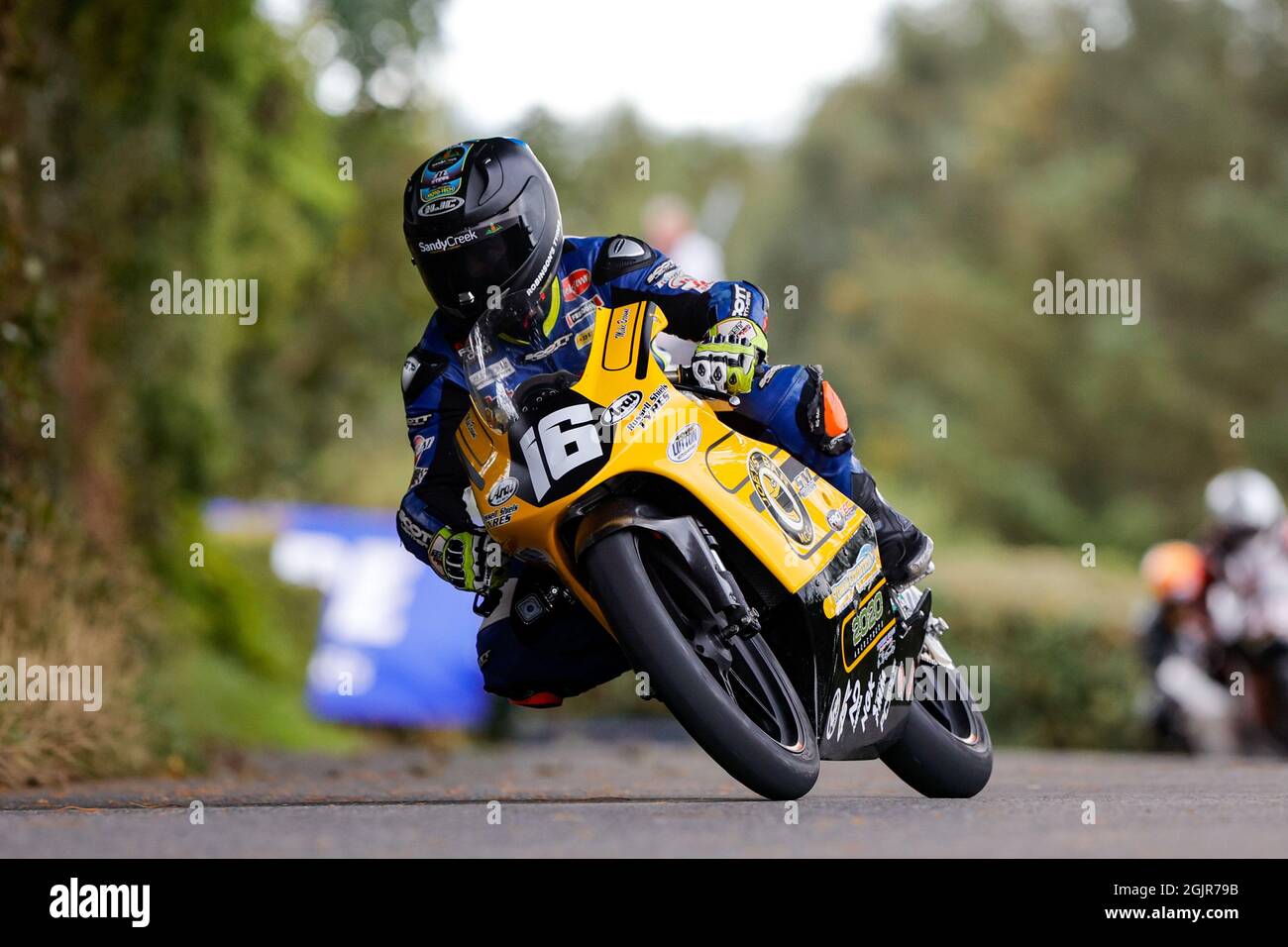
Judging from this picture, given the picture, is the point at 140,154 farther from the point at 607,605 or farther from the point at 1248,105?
the point at 1248,105

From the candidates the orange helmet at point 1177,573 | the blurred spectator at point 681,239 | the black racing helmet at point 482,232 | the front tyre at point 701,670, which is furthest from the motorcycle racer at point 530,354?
the blurred spectator at point 681,239

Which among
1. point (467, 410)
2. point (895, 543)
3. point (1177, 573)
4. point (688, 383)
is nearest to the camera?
point (688, 383)

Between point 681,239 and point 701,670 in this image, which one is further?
point 681,239

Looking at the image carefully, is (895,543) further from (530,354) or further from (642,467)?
(530,354)

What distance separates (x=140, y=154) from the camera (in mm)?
11656

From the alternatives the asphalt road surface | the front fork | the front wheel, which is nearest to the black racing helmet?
the asphalt road surface

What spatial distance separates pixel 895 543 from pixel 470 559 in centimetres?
155

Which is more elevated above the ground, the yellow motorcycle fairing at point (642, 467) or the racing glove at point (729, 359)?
the racing glove at point (729, 359)

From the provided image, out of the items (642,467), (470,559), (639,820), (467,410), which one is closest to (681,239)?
(467,410)

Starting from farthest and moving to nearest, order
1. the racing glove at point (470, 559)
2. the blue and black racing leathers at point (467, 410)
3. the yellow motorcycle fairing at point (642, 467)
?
the blue and black racing leathers at point (467, 410) → the racing glove at point (470, 559) → the yellow motorcycle fairing at point (642, 467)

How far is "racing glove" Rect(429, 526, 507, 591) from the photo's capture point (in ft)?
19.5

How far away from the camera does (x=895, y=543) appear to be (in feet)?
21.2

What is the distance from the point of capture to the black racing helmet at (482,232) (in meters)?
5.62

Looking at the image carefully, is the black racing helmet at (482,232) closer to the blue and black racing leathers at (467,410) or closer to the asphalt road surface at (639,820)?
the blue and black racing leathers at (467,410)
